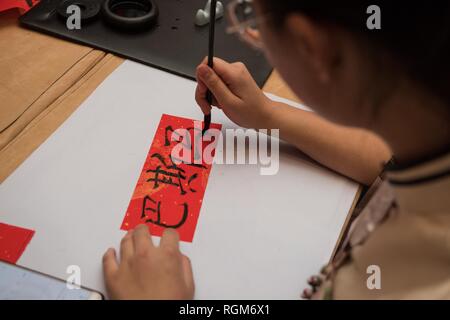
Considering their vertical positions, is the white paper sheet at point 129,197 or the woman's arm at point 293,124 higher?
the woman's arm at point 293,124

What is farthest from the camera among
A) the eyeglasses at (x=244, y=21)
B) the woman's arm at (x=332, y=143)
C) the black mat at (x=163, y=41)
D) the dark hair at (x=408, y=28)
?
the black mat at (x=163, y=41)

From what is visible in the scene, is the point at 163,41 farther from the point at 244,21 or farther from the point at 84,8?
the point at 244,21

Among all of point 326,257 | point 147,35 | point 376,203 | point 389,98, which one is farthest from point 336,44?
point 147,35

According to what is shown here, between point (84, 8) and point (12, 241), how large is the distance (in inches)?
20.1

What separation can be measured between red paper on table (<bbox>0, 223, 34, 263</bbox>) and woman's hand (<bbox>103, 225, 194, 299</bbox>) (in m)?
0.11

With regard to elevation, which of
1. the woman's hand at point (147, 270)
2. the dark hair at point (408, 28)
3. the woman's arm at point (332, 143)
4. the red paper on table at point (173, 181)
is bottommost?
the woman's hand at point (147, 270)

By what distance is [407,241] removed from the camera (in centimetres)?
45

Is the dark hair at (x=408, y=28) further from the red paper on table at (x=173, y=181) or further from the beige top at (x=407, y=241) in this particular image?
the red paper on table at (x=173, y=181)

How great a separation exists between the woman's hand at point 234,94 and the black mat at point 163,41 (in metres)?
0.11

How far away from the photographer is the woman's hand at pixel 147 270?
1.82 feet

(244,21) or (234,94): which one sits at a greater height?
(244,21)

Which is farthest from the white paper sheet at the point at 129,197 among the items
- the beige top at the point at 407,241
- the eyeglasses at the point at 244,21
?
the eyeglasses at the point at 244,21

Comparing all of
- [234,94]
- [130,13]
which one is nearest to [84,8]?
[130,13]

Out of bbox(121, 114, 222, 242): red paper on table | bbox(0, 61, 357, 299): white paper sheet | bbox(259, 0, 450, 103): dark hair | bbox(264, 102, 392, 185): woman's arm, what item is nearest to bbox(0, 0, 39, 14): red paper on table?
bbox(0, 61, 357, 299): white paper sheet
